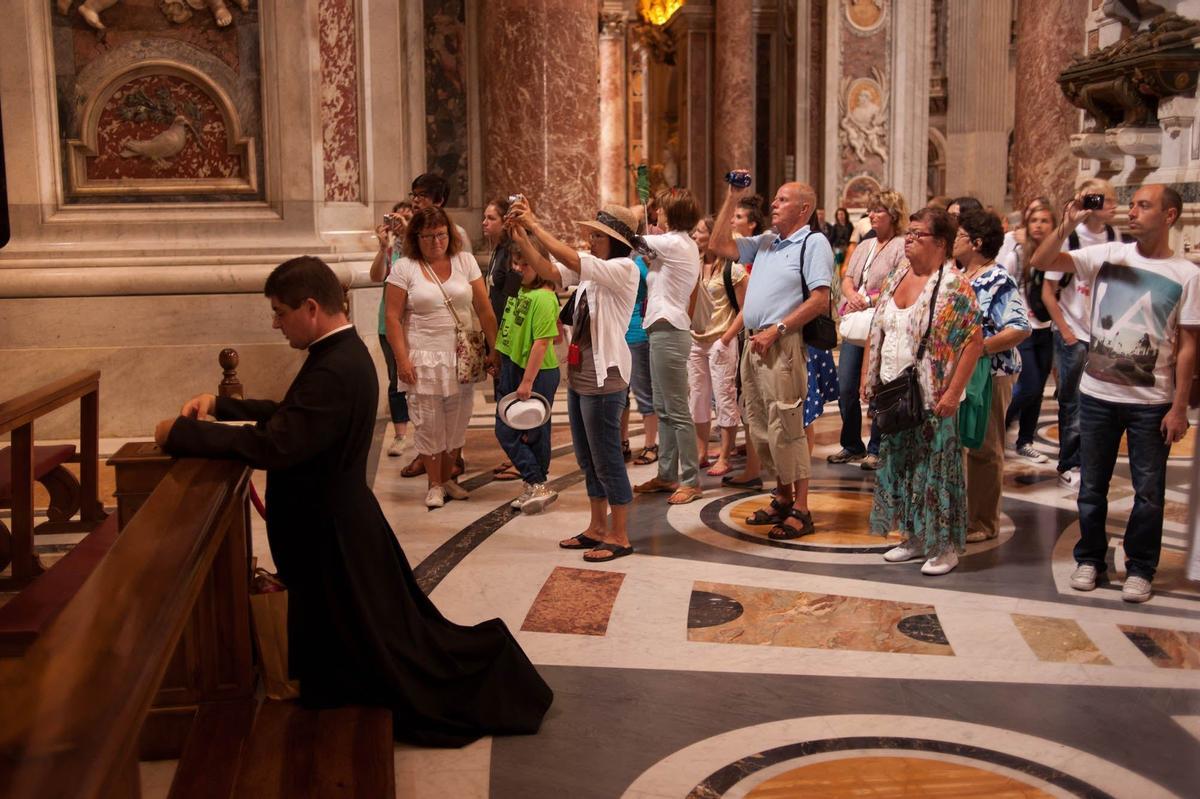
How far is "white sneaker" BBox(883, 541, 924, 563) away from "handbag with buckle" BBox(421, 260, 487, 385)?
246 centimetres

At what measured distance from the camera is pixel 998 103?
2733 cm

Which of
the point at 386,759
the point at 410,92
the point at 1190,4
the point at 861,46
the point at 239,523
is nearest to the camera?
the point at 386,759

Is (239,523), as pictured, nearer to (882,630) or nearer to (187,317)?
(882,630)

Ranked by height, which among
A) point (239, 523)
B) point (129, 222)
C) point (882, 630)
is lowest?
point (882, 630)

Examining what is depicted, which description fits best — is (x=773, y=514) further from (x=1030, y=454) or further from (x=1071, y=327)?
(x=1030, y=454)

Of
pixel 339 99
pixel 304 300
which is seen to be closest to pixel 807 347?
pixel 304 300

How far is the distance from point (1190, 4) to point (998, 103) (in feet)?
59.4

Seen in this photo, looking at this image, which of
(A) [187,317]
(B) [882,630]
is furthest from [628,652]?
(A) [187,317]

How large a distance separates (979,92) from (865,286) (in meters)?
21.6

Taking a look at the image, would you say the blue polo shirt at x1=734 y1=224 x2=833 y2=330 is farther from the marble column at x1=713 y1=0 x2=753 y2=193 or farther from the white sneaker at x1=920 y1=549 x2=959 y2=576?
the marble column at x1=713 y1=0 x2=753 y2=193

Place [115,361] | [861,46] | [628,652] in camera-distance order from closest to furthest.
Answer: [628,652]
[115,361]
[861,46]

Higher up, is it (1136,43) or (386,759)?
(1136,43)

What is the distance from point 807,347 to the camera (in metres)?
6.50

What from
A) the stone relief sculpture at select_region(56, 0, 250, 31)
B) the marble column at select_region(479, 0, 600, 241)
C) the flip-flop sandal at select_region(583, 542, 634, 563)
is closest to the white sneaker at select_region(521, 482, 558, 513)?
the flip-flop sandal at select_region(583, 542, 634, 563)
